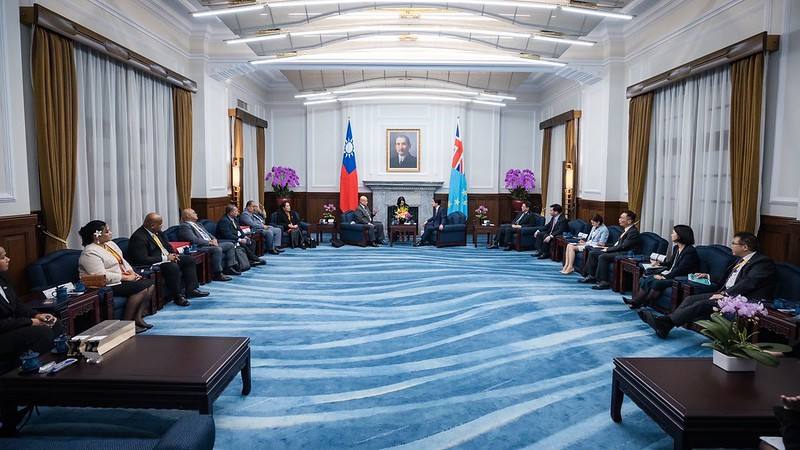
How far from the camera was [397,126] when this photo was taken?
1380 cm

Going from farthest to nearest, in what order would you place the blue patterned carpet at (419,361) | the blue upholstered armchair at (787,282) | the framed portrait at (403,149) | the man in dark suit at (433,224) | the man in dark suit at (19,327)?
the framed portrait at (403,149), the man in dark suit at (433,224), the blue upholstered armchair at (787,282), the man in dark suit at (19,327), the blue patterned carpet at (419,361)

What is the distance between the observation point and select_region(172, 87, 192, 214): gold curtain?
827 centimetres

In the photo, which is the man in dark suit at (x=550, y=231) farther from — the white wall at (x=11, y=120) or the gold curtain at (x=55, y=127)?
the white wall at (x=11, y=120)

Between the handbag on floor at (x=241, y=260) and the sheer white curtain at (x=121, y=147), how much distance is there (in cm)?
122

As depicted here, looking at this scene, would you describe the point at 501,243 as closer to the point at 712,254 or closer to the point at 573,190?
the point at 573,190

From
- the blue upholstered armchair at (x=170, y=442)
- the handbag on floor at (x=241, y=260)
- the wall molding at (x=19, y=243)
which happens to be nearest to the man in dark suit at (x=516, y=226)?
the handbag on floor at (x=241, y=260)

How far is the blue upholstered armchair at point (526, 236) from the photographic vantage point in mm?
11320

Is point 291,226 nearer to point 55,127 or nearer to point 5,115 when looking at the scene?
point 55,127

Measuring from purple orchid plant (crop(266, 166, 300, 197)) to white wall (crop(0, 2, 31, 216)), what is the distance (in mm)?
8393

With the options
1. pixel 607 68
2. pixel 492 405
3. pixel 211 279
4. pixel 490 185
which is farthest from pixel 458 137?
pixel 492 405

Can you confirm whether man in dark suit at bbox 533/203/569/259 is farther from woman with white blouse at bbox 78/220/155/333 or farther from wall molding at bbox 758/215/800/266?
woman with white blouse at bbox 78/220/155/333

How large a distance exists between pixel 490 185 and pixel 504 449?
38.4 ft

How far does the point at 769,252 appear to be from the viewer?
17.6 ft

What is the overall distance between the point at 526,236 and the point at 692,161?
4.87 m
